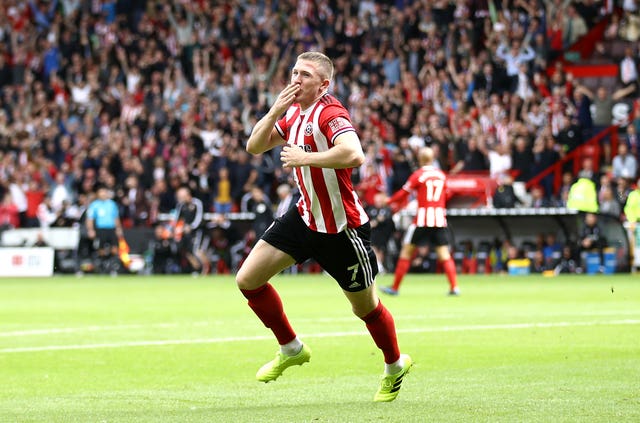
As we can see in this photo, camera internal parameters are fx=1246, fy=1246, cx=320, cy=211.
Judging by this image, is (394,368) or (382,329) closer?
(394,368)

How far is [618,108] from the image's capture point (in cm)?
3162

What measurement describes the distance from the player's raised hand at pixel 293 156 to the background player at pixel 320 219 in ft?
0.15

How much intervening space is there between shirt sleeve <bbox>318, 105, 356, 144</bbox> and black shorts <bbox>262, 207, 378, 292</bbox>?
0.66 metres

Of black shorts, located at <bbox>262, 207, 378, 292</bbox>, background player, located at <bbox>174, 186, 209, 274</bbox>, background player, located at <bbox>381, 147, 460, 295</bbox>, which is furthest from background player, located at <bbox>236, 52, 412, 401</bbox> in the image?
background player, located at <bbox>174, 186, 209, 274</bbox>

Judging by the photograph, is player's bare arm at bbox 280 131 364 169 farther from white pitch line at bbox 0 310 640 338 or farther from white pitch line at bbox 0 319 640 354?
white pitch line at bbox 0 310 640 338

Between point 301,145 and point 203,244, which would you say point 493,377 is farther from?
point 203,244

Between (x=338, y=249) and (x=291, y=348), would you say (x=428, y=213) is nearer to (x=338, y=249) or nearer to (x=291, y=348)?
(x=291, y=348)

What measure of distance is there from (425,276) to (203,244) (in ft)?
21.1

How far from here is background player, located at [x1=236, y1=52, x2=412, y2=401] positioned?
26.4 feet

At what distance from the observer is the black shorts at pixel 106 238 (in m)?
30.9

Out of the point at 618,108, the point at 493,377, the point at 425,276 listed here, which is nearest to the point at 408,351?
the point at 493,377

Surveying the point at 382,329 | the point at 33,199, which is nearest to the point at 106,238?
the point at 33,199

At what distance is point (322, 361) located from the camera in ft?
34.6

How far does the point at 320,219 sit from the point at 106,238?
23.6 m
